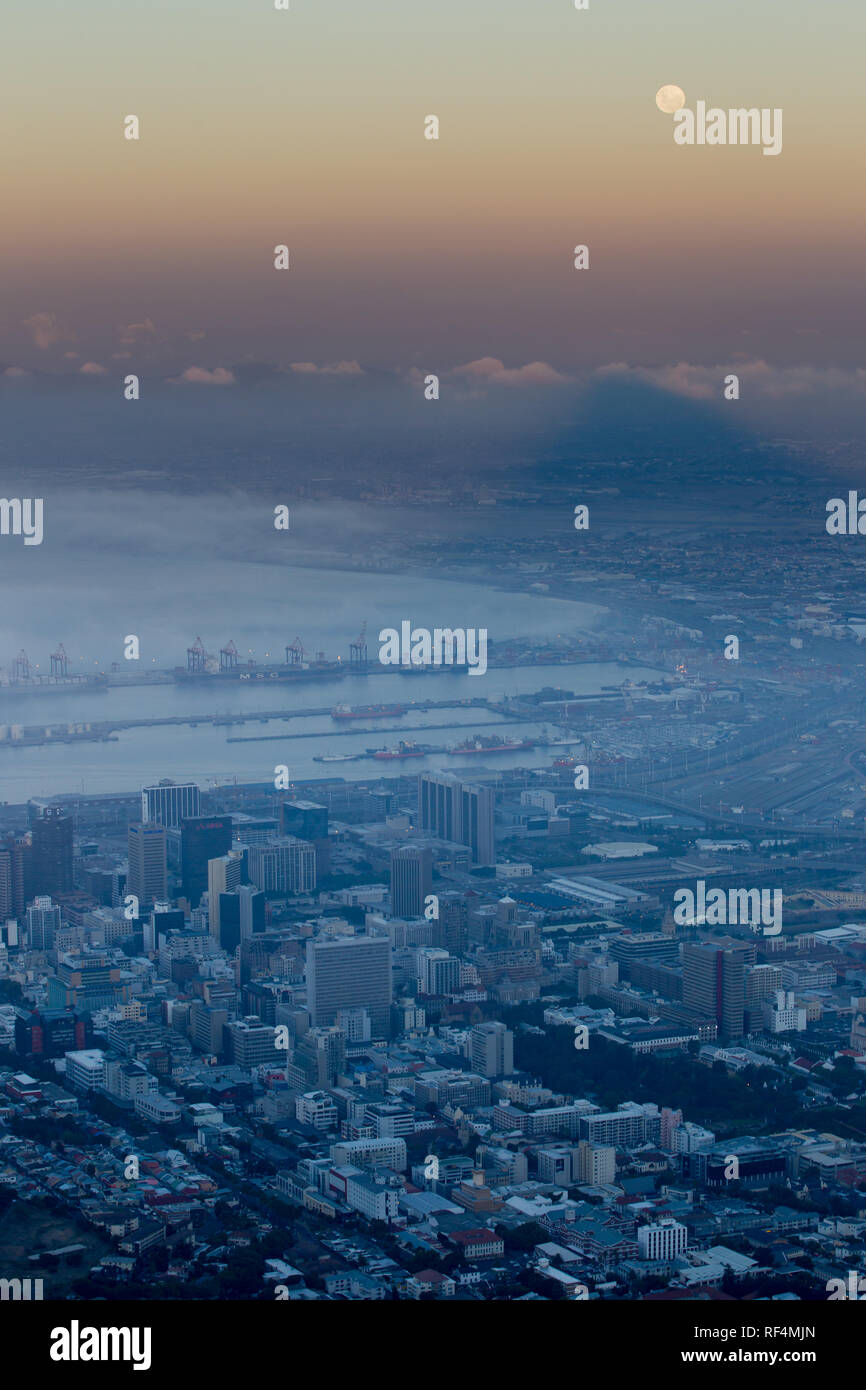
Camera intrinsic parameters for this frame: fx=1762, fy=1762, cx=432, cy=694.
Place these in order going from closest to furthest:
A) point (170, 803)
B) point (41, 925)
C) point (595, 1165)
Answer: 1. point (595, 1165)
2. point (41, 925)
3. point (170, 803)

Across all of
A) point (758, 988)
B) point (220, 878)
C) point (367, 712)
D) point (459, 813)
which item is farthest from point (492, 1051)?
point (367, 712)

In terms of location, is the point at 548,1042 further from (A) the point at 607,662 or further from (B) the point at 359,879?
(A) the point at 607,662

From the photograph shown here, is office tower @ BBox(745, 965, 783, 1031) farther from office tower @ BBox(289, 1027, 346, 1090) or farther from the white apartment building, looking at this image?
the white apartment building

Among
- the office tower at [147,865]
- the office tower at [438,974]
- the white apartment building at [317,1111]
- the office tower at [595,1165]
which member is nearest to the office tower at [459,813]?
the office tower at [147,865]

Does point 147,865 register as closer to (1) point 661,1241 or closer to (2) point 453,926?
(2) point 453,926

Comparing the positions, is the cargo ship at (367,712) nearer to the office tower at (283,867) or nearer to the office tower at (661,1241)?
the office tower at (283,867)
